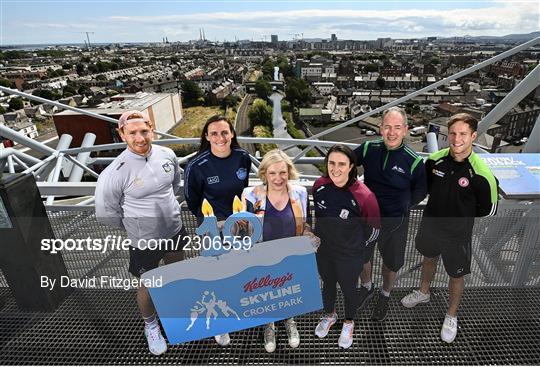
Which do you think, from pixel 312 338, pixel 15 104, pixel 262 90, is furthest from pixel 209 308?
pixel 262 90

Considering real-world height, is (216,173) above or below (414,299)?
above

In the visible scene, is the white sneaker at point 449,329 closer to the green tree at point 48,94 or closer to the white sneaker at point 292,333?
the white sneaker at point 292,333

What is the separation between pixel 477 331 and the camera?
7.20 feet

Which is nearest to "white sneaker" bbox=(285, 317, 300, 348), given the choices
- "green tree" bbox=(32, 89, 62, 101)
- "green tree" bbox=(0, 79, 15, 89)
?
"green tree" bbox=(32, 89, 62, 101)

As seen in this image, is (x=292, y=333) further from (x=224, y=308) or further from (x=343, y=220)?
(x=343, y=220)

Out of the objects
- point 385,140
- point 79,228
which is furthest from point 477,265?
point 79,228

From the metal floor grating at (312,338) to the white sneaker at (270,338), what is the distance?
4 cm

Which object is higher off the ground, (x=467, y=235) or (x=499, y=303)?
(x=467, y=235)

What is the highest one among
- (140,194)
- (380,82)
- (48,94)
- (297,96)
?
(140,194)

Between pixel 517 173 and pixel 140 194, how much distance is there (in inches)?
101

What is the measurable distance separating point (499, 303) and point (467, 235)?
2.55 ft

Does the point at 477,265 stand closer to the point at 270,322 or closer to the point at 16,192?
the point at 270,322

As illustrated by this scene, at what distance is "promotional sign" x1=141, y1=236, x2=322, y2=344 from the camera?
1829 millimetres

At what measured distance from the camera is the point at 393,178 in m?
2.01
